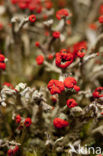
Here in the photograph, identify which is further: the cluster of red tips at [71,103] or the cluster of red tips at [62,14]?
the cluster of red tips at [62,14]

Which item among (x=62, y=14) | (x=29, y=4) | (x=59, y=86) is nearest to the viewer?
(x=59, y=86)

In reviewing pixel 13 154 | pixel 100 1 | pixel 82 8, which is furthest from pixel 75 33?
pixel 13 154

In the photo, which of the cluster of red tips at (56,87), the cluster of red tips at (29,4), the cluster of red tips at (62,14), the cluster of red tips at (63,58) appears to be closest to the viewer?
the cluster of red tips at (56,87)

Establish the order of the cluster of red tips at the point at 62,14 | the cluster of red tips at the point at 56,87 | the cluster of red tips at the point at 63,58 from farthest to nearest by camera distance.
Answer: the cluster of red tips at the point at 62,14 < the cluster of red tips at the point at 63,58 < the cluster of red tips at the point at 56,87

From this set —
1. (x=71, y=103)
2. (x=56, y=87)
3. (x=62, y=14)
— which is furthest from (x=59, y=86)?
(x=62, y=14)

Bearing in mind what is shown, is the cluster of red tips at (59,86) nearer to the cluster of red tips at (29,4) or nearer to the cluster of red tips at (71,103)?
the cluster of red tips at (71,103)

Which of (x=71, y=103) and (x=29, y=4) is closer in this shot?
(x=71, y=103)

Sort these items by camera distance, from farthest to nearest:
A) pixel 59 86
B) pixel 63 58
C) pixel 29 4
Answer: pixel 29 4
pixel 63 58
pixel 59 86

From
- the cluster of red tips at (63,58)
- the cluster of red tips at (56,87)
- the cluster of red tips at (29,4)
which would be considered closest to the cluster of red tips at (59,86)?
the cluster of red tips at (56,87)

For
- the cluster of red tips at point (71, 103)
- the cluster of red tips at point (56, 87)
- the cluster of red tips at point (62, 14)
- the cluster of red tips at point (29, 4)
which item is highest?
the cluster of red tips at point (29, 4)

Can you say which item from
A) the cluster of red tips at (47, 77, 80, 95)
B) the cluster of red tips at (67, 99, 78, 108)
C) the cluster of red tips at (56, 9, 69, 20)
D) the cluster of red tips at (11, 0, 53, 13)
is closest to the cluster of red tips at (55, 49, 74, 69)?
the cluster of red tips at (47, 77, 80, 95)

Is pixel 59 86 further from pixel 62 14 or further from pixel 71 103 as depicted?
pixel 62 14

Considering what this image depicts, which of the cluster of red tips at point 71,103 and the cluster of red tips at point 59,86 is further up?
the cluster of red tips at point 59,86
